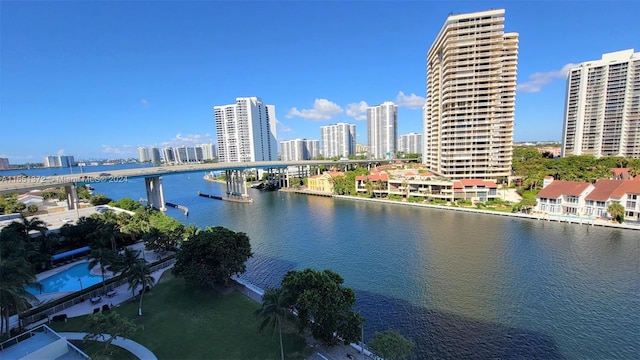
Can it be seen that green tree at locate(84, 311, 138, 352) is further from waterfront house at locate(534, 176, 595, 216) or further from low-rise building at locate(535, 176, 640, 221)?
waterfront house at locate(534, 176, 595, 216)

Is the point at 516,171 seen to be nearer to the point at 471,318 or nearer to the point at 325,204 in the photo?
the point at 325,204

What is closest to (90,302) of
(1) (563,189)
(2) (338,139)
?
(1) (563,189)

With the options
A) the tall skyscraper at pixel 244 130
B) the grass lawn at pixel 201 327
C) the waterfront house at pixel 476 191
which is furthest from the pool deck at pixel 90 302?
the tall skyscraper at pixel 244 130

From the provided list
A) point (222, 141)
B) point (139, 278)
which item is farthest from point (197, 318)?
point (222, 141)

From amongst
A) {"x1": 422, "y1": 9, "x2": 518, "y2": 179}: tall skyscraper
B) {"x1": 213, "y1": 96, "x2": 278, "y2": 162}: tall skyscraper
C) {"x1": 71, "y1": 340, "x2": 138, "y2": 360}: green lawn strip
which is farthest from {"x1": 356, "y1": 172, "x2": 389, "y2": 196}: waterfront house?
{"x1": 213, "y1": 96, "x2": 278, "y2": 162}: tall skyscraper

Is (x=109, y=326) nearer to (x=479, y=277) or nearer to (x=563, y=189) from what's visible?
(x=479, y=277)

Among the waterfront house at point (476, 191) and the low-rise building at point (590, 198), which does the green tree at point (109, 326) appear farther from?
the waterfront house at point (476, 191)
